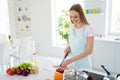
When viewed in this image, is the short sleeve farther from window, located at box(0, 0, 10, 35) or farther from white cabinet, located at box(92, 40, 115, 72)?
window, located at box(0, 0, 10, 35)

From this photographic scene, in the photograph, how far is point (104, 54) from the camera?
3344 mm

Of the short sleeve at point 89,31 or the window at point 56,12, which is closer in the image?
the short sleeve at point 89,31

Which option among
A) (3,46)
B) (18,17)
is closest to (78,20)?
(3,46)

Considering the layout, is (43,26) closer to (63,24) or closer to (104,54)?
(63,24)

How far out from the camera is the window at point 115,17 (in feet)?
12.5

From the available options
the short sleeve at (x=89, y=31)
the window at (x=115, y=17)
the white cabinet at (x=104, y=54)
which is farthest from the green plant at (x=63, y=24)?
the short sleeve at (x=89, y=31)

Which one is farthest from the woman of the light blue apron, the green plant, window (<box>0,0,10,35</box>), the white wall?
window (<box>0,0,10,35</box>)

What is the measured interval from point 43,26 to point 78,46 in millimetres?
3208

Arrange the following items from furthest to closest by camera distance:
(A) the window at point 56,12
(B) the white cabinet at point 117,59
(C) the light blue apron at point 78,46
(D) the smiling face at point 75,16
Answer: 1. (A) the window at point 56,12
2. (B) the white cabinet at point 117,59
3. (C) the light blue apron at point 78,46
4. (D) the smiling face at point 75,16

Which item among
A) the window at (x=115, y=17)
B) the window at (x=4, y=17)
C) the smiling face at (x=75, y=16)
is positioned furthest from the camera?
the window at (x=4, y=17)

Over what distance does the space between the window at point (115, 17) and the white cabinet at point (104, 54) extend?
2.30ft

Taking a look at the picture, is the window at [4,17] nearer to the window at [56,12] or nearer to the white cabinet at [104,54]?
the window at [56,12]

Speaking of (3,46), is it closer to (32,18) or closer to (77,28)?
(77,28)

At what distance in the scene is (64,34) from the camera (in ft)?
15.0
